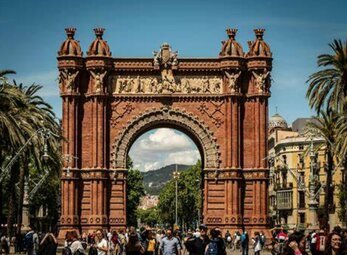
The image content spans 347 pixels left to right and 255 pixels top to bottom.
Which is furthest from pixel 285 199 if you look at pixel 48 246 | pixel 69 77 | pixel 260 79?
pixel 48 246

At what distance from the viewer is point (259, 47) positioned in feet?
221

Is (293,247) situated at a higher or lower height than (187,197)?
lower

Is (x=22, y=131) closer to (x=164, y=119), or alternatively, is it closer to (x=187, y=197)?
(x=164, y=119)

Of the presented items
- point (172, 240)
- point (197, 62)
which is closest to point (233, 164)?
point (197, 62)

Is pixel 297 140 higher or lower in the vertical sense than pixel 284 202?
higher

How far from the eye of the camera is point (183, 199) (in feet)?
516

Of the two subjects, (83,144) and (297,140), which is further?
(297,140)

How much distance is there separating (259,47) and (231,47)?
196 centimetres

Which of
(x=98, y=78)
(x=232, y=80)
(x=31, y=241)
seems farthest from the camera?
(x=232, y=80)

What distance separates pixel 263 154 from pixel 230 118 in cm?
342

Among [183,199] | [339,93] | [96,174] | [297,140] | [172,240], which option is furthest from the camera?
[183,199]

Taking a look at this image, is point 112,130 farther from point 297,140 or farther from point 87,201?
point 297,140

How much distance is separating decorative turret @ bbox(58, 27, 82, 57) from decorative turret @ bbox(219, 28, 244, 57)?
10006mm

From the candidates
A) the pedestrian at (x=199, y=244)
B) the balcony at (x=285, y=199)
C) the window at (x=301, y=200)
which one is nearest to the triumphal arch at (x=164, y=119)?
the pedestrian at (x=199, y=244)
